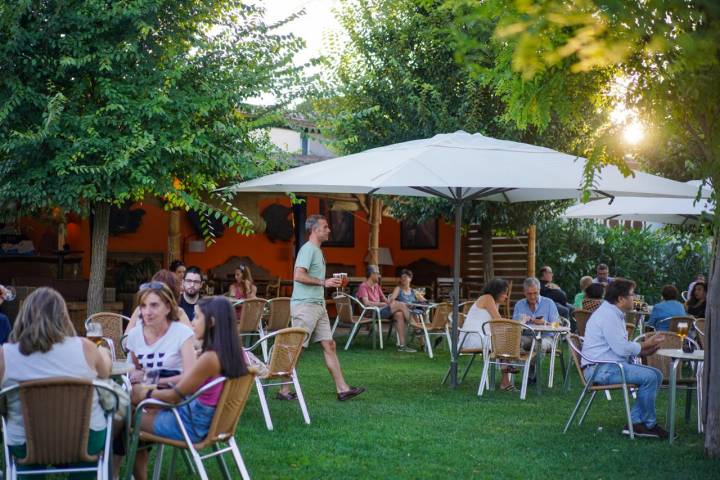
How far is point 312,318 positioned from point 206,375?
4.00 metres

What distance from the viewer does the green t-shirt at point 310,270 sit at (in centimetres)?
893

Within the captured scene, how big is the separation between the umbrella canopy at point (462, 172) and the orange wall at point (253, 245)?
6.72 metres

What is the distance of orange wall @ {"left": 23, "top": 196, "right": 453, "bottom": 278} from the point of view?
61.2 ft

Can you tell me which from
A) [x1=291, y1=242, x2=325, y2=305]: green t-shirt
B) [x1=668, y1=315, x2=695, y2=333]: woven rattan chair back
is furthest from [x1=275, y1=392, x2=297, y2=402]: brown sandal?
[x1=668, y1=315, x2=695, y2=333]: woven rattan chair back

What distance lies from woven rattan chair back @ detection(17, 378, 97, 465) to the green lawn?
1.75 m

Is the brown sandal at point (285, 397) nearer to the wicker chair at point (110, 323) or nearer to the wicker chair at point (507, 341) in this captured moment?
the wicker chair at point (110, 323)

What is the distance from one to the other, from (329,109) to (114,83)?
697 cm

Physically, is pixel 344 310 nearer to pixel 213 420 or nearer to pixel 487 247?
pixel 487 247

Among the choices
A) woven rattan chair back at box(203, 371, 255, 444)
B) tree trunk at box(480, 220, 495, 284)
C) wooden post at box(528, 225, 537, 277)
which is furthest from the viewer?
wooden post at box(528, 225, 537, 277)

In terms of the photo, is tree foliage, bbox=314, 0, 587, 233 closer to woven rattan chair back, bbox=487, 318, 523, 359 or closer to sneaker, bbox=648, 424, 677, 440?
woven rattan chair back, bbox=487, 318, 523, 359

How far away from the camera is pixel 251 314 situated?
11852 mm

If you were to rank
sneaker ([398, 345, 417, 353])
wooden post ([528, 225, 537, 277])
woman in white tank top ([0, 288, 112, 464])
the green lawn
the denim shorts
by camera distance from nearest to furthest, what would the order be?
woman in white tank top ([0, 288, 112, 464])
the denim shorts
the green lawn
sneaker ([398, 345, 417, 353])
wooden post ([528, 225, 537, 277])

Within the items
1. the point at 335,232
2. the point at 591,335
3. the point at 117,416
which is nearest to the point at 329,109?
the point at 335,232

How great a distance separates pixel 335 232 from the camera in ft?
73.6
